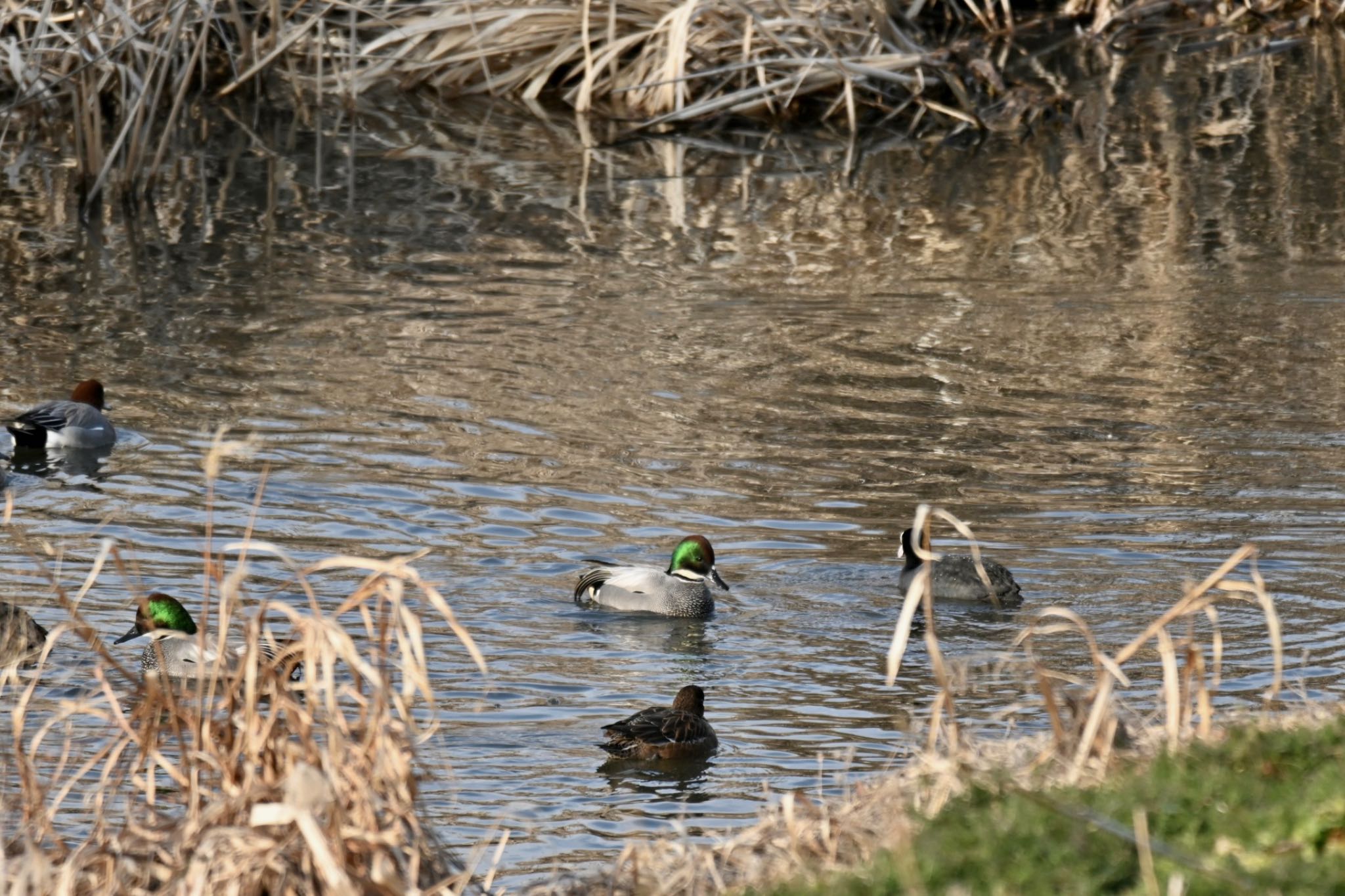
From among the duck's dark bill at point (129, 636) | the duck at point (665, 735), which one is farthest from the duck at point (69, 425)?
the duck at point (665, 735)

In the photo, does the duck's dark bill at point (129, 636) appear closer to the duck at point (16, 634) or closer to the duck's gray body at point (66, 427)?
the duck at point (16, 634)

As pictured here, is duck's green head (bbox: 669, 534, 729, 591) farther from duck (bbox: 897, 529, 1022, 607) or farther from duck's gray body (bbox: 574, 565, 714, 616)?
duck (bbox: 897, 529, 1022, 607)

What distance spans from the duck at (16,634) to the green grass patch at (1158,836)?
14.4 feet

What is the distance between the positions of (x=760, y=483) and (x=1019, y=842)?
6.66m

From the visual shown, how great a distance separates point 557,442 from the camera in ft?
38.4

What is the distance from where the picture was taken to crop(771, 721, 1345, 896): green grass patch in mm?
4188

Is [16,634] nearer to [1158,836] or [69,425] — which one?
[69,425]

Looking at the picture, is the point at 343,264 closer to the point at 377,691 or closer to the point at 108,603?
the point at 108,603

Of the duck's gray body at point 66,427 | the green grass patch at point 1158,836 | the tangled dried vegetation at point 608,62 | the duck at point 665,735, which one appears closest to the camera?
the green grass patch at point 1158,836

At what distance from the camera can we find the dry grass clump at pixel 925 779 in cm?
502

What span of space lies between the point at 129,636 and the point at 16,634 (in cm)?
44

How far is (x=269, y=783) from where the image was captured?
495 centimetres

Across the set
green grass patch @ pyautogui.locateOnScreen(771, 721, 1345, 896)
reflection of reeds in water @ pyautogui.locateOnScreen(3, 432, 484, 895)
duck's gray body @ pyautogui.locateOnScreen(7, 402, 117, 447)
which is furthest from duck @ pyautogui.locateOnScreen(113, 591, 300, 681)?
green grass patch @ pyautogui.locateOnScreen(771, 721, 1345, 896)

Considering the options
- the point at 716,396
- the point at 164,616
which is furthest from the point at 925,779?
the point at 716,396
